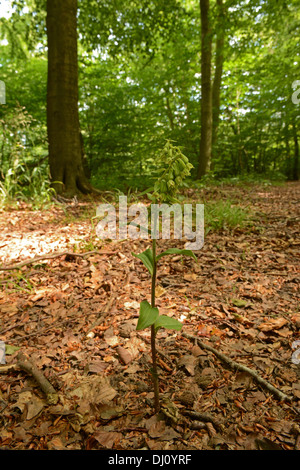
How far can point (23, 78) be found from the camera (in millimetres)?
8344

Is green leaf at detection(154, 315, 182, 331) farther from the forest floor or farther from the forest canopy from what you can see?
the forest canopy

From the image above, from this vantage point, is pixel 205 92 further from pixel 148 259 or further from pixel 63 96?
pixel 148 259

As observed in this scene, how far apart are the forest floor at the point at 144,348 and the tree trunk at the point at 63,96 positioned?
6.66 feet

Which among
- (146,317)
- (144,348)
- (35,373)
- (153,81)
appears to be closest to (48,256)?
(35,373)

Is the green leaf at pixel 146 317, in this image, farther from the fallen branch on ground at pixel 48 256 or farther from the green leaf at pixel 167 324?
the fallen branch on ground at pixel 48 256

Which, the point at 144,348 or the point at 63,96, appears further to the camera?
the point at 63,96

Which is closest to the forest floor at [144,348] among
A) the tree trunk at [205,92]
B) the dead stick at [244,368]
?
the dead stick at [244,368]

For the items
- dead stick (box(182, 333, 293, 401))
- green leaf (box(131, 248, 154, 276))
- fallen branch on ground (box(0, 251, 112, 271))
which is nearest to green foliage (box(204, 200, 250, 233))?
fallen branch on ground (box(0, 251, 112, 271))

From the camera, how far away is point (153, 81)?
27.7ft

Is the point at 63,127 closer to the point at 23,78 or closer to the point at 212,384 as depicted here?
the point at 212,384

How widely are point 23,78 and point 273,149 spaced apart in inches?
409

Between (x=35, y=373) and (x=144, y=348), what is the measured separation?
61 centimetres

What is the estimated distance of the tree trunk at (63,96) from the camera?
175 inches

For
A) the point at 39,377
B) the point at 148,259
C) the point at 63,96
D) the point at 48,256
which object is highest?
the point at 63,96
